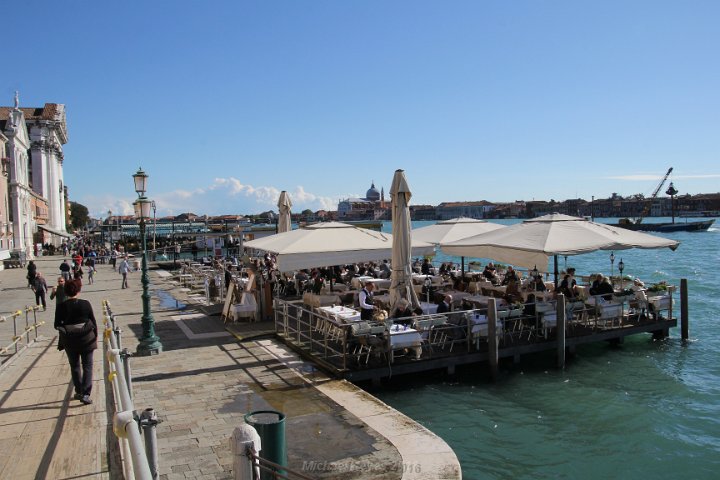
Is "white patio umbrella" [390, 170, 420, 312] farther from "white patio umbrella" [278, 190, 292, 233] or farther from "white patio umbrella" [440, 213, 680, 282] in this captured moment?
"white patio umbrella" [278, 190, 292, 233]

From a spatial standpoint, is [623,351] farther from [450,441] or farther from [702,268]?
[702,268]

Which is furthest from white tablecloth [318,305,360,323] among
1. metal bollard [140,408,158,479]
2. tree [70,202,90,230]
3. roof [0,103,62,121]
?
tree [70,202,90,230]

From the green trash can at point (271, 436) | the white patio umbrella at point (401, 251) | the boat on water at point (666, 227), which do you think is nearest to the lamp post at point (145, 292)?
the white patio umbrella at point (401, 251)

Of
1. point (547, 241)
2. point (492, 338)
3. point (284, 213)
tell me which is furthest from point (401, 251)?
point (284, 213)

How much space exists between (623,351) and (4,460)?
13.6 metres

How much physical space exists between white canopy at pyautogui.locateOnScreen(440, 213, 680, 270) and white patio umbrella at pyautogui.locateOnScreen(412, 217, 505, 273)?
3.00m

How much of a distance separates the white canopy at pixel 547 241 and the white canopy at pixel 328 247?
5.06 ft

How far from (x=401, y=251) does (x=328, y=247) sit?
1.77 metres

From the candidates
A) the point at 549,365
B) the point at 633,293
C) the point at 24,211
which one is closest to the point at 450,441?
the point at 549,365

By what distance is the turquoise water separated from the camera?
8.57 m

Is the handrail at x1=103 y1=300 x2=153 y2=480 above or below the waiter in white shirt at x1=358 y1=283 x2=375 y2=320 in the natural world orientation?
above

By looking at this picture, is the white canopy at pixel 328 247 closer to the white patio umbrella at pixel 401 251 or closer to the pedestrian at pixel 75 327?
the white patio umbrella at pixel 401 251

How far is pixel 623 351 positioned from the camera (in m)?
14.4

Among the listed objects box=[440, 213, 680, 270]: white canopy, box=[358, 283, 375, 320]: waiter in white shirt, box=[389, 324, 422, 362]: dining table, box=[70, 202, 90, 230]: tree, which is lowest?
box=[389, 324, 422, 362]: dining table
